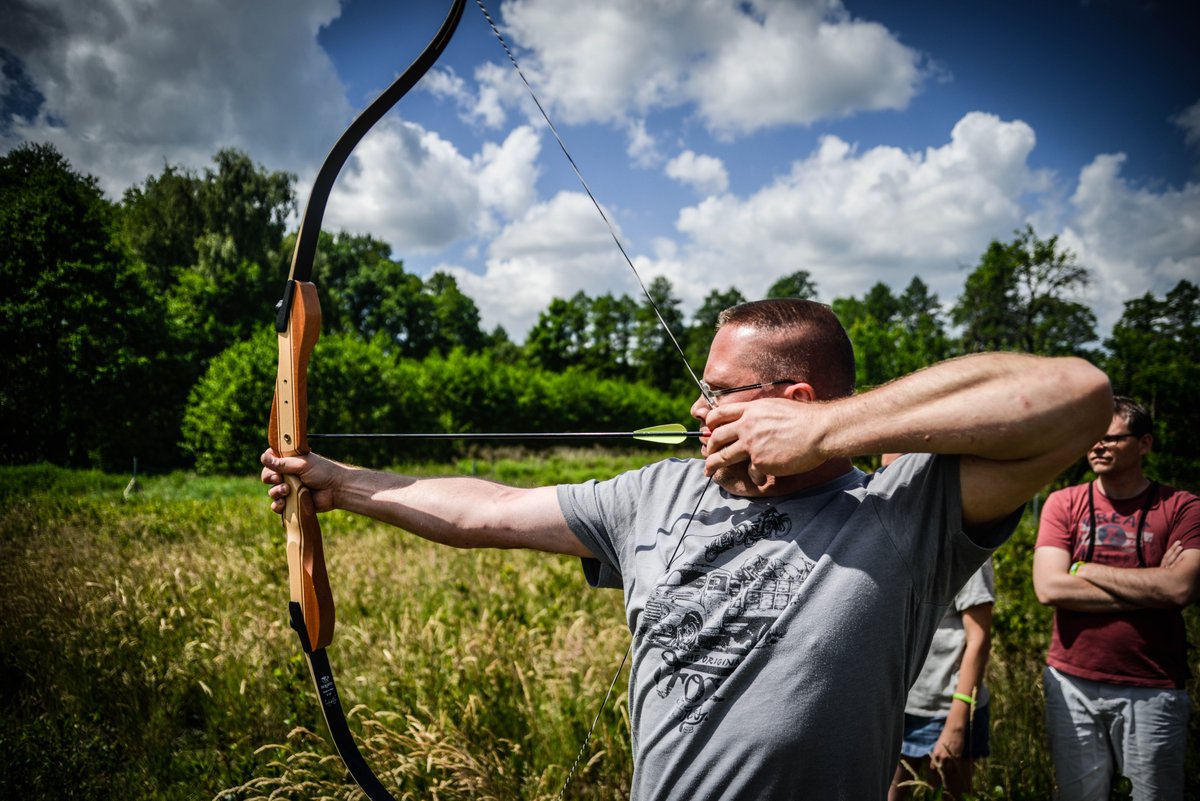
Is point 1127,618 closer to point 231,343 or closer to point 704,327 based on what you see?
point 231,343

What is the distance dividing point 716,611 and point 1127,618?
1922 millimetres

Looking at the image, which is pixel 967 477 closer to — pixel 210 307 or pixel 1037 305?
pixel 1037 305

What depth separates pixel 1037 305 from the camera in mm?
16203

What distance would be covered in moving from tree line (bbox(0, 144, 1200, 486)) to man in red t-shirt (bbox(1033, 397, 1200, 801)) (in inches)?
345

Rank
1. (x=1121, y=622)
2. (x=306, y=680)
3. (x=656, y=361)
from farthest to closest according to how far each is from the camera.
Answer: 1. (x=656, y=361)
2. (x=306, y=680)
3. (x=1121, y=622)

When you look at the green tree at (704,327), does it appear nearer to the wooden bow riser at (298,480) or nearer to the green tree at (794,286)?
the green tree at (794,286)

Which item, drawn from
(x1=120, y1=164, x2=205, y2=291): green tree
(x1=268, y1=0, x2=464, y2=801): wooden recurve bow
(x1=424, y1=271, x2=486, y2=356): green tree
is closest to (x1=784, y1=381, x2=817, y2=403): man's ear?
(x1=268, y1=0, x2=464, y2=801): wooden recurve bow

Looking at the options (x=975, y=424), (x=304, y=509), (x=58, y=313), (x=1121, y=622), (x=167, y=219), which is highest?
(x=167, y=219)

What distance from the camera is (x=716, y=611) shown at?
1.18 m

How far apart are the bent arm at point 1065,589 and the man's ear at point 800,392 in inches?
64.4

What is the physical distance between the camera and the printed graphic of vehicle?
1.15 metres

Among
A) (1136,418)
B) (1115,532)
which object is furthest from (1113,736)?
(1136,418)

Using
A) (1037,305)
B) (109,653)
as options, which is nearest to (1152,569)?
(109,653)

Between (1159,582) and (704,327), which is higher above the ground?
(704,327)
